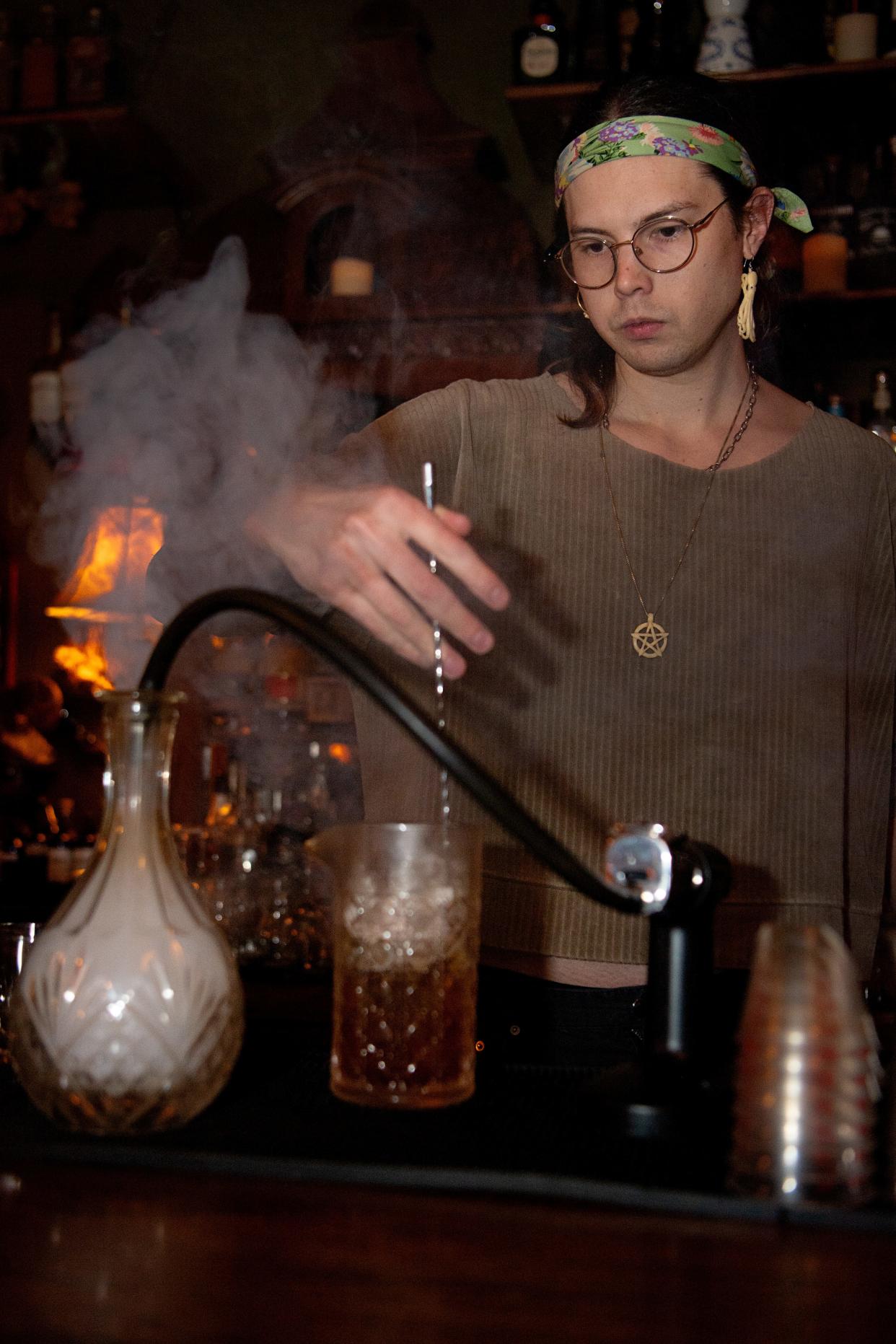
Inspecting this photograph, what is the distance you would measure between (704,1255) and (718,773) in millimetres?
838

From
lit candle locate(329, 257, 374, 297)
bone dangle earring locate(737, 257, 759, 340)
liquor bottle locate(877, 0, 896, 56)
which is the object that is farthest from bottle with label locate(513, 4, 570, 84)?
bone dangle earring locate(737, 257, 759, 340)

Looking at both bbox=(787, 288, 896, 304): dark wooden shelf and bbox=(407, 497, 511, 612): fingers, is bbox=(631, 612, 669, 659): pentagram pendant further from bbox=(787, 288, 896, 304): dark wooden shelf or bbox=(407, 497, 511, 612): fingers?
bbox=(787, 288, 896, 304): dark wooden shelf

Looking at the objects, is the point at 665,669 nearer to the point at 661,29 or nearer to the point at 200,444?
the point at 200,444

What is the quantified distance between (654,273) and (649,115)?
0.55 feet

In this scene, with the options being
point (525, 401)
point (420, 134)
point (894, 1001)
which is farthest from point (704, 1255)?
point (420, 134)

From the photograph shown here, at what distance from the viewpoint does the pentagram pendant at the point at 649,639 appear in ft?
4.67

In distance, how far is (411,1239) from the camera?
60 centimetres

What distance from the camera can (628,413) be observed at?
1.58 meters

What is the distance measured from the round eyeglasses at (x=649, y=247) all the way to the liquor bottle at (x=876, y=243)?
5.49 ft

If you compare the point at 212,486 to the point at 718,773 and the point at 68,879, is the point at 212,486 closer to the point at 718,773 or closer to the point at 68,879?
the point at 718,773

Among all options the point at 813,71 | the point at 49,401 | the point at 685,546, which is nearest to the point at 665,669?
the point at 685,546

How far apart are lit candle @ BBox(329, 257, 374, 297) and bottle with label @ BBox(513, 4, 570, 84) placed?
590mm

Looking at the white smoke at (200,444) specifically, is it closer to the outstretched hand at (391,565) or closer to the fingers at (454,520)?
the outstretched hand at (391,565)

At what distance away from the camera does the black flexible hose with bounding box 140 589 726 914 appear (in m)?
0.71
